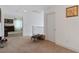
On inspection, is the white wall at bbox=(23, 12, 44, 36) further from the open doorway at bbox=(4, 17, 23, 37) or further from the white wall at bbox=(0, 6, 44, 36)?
the open doorway at bbox=(4, 17, 23, 37)

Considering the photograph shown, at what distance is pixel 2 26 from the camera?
19.8 feet

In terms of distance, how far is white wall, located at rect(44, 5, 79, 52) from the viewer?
4.62 meters

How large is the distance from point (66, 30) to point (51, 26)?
177 centimetres

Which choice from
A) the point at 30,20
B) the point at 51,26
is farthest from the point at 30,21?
the point at 51,26

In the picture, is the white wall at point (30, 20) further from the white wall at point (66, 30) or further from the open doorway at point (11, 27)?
the white wall at point (66, 30)

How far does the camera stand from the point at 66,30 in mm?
5230

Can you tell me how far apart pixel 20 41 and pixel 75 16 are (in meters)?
3.06

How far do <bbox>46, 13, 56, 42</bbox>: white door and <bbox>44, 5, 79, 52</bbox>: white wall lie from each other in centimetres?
66

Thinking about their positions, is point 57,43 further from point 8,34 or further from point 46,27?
point 8,34

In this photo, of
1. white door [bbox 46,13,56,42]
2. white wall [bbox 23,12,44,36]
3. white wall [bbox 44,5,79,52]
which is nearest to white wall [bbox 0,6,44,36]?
white wall [bbox 23,12,44,36]

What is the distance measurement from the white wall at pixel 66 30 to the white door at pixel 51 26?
664mm

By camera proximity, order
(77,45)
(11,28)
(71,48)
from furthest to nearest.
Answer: (11,28) → (71,48) → (77,45)
